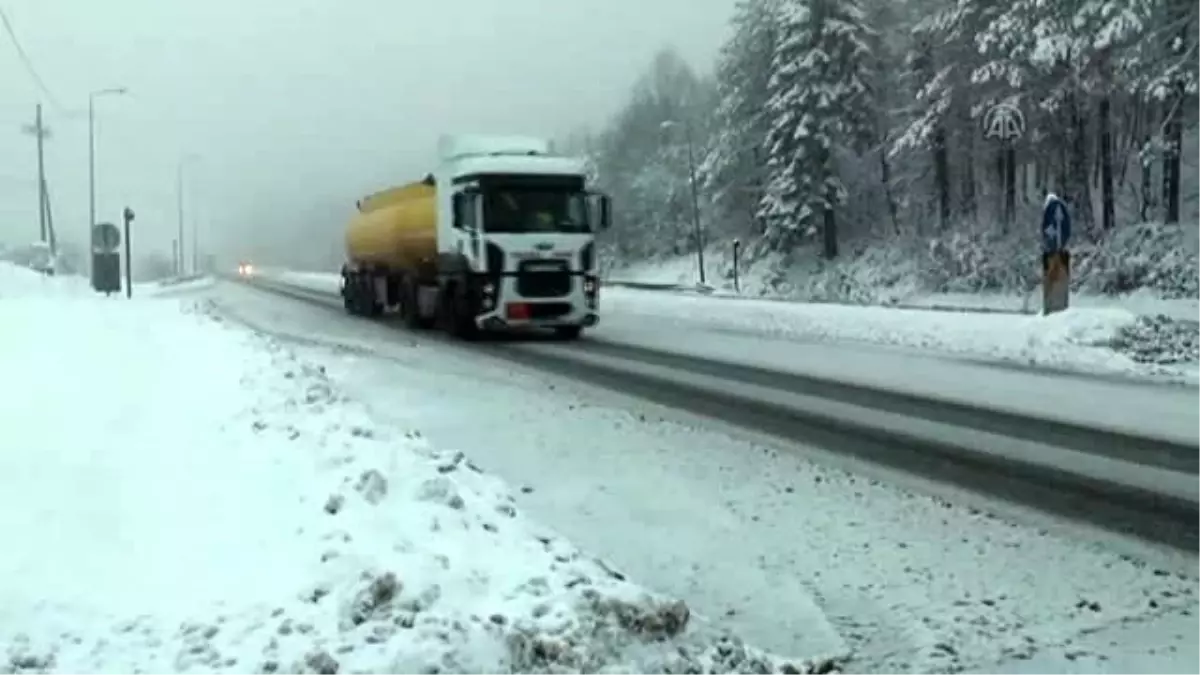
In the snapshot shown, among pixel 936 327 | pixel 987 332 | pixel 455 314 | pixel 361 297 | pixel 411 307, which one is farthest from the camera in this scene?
pixel 361 297

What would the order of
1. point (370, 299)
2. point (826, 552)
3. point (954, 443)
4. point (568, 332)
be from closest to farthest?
1. point (826, 552)
2. point (954, 443)
3. point (568, 332)
4. point (370, 299)

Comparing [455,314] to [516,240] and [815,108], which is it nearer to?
[516,240]

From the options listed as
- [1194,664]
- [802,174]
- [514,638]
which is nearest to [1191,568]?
[1194,664]

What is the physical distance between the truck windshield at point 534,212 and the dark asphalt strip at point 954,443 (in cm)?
584

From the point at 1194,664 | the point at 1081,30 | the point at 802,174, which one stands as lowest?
the point at 1194,664

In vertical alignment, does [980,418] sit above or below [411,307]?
below

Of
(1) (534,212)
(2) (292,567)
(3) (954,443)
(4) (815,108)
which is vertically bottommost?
(3) (954,443)

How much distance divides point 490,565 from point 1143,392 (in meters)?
10.6

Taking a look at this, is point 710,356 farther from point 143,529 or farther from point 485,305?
point 143,529

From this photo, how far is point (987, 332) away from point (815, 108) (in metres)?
30.7

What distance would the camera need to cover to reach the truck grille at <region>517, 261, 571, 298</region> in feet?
72.8

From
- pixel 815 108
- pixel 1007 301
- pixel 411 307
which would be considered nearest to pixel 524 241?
pixel 411 307

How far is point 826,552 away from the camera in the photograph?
21.9 feet

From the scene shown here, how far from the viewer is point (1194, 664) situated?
16.2 feet
